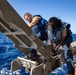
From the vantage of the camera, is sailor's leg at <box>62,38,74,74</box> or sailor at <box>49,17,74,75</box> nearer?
sailor at <box>49,17,74,75</box>

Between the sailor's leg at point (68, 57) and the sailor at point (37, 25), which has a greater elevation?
the sailor at point (37, 25)

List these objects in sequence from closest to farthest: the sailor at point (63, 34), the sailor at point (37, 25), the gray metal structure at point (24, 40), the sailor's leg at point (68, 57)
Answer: the gray metal structure at point (24, 40)
the sailor at point (63, 34)
the sailor's leg at point (68, 57)
the sailor at point (37, 25)

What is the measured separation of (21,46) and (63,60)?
137 cm

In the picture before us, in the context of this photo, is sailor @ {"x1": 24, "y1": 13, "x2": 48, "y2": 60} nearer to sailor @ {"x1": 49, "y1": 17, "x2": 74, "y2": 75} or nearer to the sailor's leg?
sailor @ {"x1": 49, "y1": 17, "x2": 74, "y2": 75}

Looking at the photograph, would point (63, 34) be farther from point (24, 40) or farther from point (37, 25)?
point (24, 40)

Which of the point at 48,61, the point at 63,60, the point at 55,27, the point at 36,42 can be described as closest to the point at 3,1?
the point at 36,42

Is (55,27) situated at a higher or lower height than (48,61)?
higher

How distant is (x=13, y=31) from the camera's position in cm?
483

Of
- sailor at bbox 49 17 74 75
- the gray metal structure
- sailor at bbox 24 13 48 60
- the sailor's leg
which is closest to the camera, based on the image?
the gray metal structure

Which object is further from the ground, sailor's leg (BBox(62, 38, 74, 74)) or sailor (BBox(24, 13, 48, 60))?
sailor (BBox(24, 13, 48, 60))

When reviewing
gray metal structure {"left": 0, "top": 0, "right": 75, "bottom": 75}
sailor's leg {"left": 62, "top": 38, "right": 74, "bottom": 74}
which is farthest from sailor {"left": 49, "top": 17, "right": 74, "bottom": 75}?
gray metal structure {"left": 0, "top": 0, "right": 75, "bottom": 75}

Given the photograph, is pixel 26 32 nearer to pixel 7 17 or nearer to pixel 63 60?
pixel 7 17

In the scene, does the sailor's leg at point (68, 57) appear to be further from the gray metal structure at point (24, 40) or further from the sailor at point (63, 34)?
the gray metal structure at point (24, 40)

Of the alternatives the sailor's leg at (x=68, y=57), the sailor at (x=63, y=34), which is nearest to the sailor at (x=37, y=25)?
the sailor at (x=63, y=34)
